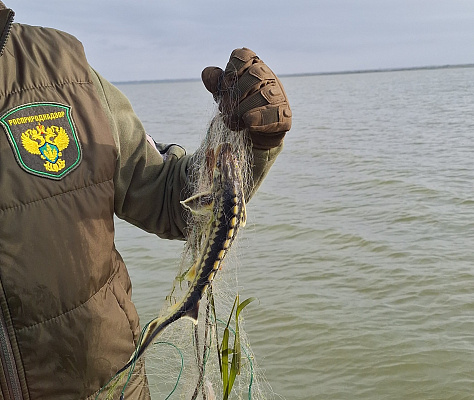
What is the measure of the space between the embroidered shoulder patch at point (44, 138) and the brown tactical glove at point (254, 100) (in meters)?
0.55

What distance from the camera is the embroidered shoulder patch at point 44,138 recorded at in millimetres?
1845

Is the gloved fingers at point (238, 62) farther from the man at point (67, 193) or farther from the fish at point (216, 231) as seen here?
the fish at point (216, 231)

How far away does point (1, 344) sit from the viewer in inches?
69.6

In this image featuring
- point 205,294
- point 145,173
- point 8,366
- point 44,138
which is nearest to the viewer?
point 8,366

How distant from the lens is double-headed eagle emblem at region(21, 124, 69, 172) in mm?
1875

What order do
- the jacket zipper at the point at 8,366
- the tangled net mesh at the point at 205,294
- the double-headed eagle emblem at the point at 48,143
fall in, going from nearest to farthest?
1. the jacket zipper at the point at 8,366
2. the double-headed eagle emblem at the point at 48,143
3. the tangled net mesh at the point at 205,294

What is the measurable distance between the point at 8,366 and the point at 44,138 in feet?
2.45

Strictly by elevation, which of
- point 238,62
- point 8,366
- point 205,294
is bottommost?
point 8,366

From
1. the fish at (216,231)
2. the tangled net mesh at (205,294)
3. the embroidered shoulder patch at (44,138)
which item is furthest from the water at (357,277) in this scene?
the embroidered shoulder patch at (44,138)

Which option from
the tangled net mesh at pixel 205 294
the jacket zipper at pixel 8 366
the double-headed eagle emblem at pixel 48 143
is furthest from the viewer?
the tangled net mesh at pixel 205 294

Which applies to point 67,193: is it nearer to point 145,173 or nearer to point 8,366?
point 145,173

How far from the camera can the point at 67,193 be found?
74.4 inches

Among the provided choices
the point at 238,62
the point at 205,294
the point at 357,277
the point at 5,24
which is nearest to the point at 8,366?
the point at 205,294

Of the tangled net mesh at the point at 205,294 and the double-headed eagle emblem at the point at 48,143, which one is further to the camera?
the tangled net mesh at the point at 205,294
